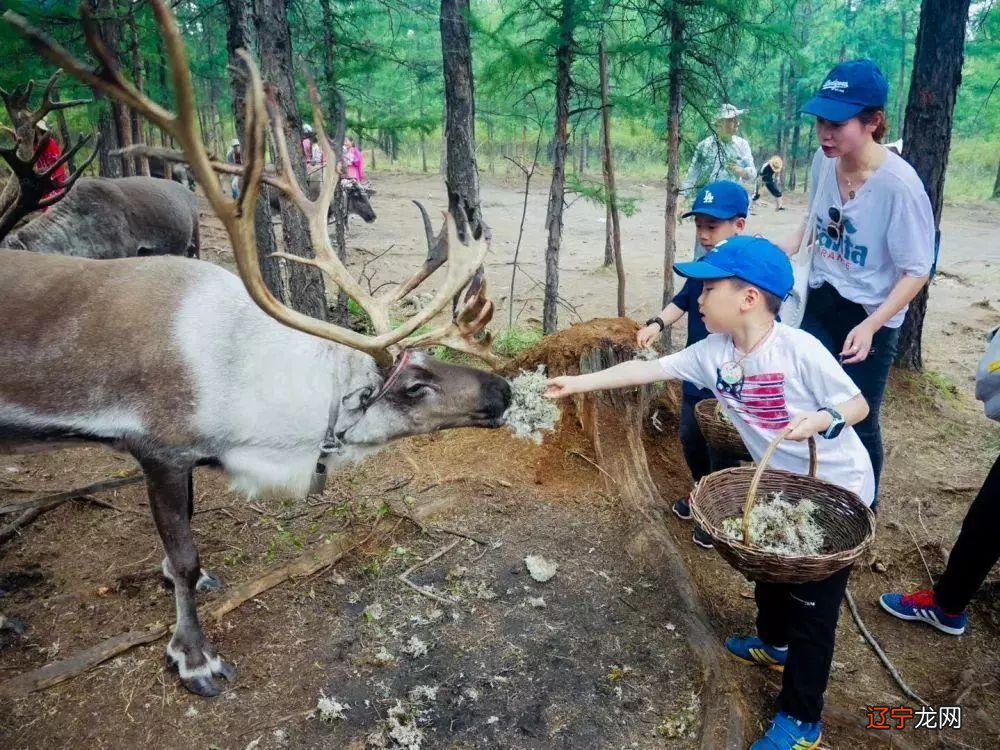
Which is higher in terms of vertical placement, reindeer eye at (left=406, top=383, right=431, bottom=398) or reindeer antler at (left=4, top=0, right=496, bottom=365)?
reindeer antler at (left=4, top=0, right=496, bottom=365)

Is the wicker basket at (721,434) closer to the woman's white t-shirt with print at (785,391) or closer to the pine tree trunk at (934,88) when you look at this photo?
the woman's white t-shirt with print at (785,391)

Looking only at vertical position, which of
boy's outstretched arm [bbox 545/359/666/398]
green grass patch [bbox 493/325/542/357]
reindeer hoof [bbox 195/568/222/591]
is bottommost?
reindeer hoof [bbox 195/568/222/591]

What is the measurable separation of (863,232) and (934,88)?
10.6 ft

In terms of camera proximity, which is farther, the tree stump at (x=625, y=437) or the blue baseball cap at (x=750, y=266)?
the tree stump at (x=625, y=437)

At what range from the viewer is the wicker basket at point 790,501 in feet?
7.13

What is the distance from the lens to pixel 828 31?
23.4m

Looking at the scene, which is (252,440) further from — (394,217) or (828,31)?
(828,31)

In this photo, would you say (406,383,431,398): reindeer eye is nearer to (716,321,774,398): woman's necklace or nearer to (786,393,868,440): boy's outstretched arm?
(716,321,774,398): woman's necklace

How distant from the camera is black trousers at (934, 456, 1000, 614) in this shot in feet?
9.72

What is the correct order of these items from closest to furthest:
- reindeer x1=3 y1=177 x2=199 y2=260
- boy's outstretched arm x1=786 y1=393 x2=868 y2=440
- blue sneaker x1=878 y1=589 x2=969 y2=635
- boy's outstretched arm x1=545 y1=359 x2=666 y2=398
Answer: boy's outstretched arm x1=786 y1=393 x2=868 y2=440
boy's outstretched arm x1=545 y1=359 x2=666 y2=398
blue sneaker x1=878 y1=589 x2=969 y2=635
reindeer x1=3 y1=177 x2=199 y2=260

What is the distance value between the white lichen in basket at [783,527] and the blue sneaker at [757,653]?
693 millimetres

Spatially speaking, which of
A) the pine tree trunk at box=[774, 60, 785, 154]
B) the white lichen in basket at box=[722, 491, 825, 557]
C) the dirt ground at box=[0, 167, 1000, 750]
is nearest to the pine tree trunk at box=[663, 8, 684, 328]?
the dirt ground at box=[0, 167, 1000, 750]

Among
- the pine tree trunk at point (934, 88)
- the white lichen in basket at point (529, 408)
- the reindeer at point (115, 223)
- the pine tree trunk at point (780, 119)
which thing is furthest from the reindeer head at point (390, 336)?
the pine tree trunk at point (780, 119)

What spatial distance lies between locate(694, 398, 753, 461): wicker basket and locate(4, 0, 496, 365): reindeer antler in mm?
1131
